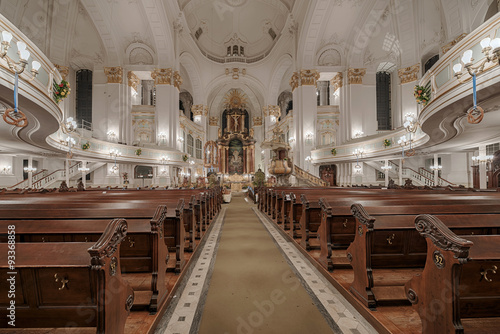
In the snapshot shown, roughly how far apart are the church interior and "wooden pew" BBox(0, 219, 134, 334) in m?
0.01

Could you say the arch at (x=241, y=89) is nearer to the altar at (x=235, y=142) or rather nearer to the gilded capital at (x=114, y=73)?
the altar at (x=235, y=142)

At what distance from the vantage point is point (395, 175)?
53.5ft

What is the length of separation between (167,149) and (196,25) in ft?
43.2

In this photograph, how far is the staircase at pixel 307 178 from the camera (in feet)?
52.9

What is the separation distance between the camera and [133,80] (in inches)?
777

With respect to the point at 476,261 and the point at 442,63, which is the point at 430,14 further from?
the point at 476,261

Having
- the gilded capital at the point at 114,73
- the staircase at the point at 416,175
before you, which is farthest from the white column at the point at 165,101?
A: the staircase at the point at 416,175

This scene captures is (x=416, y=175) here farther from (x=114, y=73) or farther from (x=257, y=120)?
(x=114, y=73)

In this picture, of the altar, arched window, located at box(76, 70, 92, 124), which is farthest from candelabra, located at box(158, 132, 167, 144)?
the altar

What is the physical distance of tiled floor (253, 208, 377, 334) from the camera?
2.35 metres

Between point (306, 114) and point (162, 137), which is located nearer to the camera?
point (306, 114)

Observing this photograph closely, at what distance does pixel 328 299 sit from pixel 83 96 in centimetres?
2359

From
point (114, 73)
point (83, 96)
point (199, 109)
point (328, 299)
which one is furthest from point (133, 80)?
point (328, 299)

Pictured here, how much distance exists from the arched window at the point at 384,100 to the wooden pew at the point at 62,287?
921 inches
